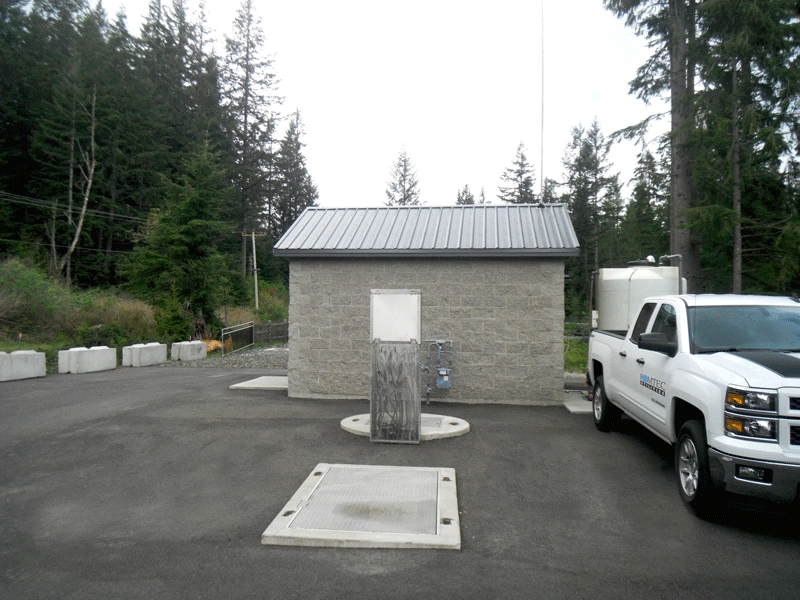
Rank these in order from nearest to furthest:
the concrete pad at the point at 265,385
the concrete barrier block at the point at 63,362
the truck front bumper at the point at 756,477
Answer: the truck front bumper at the point at 756,477, the concrete pad at the point at 265,385, the concrete barrier block at the point at 63,362

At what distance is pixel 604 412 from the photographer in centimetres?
892

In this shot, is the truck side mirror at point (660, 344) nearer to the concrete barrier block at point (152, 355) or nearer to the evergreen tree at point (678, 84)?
the evergreen tree at point (678, 84)

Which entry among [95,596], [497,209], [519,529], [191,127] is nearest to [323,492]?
[519,529]

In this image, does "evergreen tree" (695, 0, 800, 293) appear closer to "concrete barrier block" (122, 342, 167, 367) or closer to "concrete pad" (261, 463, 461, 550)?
"concrete pad" (261, 463, 461, 550)

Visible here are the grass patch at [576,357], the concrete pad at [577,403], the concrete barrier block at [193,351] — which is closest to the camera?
the concrete pad at [577,403]

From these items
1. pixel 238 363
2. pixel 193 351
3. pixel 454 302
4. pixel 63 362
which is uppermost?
pixel 454 302

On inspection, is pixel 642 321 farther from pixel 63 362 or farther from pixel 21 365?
pixel 63 362

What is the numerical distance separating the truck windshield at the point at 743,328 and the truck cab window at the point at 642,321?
1045 millimetres

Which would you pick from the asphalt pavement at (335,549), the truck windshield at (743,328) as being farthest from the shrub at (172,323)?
the truck windshield at (743,328)

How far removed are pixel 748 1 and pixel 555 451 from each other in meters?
14.6

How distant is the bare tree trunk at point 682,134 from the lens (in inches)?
699

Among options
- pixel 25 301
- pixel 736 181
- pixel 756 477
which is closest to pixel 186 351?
pixel 25 301

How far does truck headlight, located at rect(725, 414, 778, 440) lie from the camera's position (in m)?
4.91

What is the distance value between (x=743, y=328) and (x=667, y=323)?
810 mm
